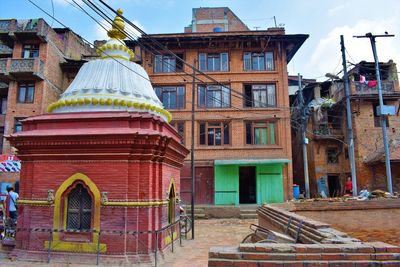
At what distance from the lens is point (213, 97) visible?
26.6 m

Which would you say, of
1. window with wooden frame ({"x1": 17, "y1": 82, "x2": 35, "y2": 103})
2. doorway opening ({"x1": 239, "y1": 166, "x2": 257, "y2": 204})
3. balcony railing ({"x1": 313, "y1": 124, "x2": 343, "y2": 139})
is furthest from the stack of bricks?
balcony railing ({"x1": 313, "y1": 124, "x2": 343, "y2": 139})

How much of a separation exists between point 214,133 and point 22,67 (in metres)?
14.5

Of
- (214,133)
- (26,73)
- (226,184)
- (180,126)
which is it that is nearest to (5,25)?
(26,73)

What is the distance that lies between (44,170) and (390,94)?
91.4 feet

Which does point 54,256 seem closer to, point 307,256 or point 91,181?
point 91,181

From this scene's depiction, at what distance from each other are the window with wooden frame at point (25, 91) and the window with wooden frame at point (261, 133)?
1611cm

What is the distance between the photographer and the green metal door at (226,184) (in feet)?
81.9

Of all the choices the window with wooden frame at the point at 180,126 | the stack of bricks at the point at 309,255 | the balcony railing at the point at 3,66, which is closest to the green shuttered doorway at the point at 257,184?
the window with wooden frame at the point at 180,126

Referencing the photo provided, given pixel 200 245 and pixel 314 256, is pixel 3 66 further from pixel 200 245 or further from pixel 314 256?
pixel 314 256

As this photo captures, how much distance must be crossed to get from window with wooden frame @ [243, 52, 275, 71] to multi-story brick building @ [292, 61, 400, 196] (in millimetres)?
5929

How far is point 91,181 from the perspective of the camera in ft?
27.6

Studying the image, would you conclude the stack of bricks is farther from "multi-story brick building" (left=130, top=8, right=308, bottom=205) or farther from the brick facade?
"multi-story brick building" (left=130, top=8, right=308, bottom=205)

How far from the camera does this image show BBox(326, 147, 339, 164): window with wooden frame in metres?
30.1

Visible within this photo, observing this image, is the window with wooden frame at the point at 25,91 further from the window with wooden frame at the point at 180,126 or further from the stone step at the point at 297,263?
the stone step at the point at 297,263
